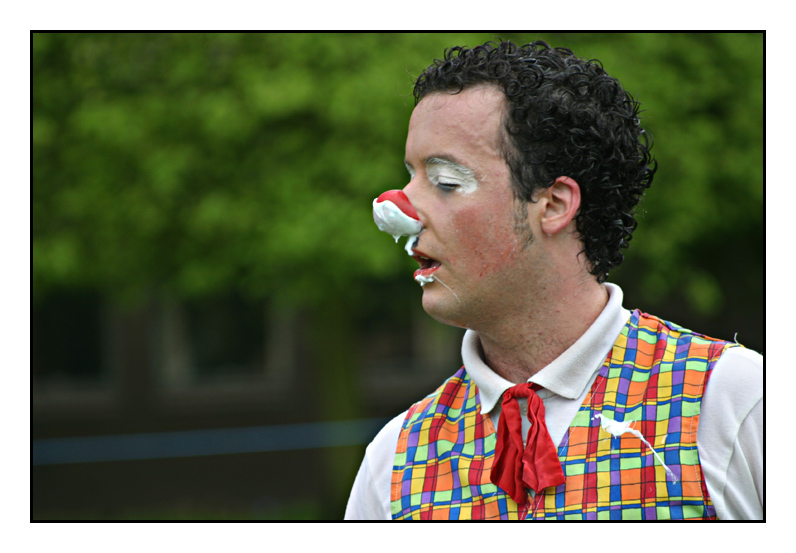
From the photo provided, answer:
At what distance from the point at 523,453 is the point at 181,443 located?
33.7 ft

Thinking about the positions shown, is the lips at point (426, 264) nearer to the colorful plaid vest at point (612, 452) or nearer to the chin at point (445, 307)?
the chin at point (445, 307)

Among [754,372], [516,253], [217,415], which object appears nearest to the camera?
[754,372]

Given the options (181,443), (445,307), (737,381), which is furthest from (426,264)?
(181,443)

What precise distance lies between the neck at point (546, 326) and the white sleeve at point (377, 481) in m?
0.40

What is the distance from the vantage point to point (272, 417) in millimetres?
12000

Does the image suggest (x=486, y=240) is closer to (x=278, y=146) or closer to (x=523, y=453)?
(x=523, y=453)

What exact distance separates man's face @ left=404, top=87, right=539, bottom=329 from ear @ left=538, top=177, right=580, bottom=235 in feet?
0.14

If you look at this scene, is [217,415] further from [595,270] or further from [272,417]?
[595,270]

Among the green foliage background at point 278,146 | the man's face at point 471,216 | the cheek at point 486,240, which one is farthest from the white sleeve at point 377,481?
the green foliage background at point 278,146

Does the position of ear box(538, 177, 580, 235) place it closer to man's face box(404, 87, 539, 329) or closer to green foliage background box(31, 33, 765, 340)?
man's face box(404, 87, 539, 329)

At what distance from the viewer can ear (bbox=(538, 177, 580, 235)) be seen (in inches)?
78.7

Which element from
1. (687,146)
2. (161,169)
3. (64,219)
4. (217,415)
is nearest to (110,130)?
(161,169)
